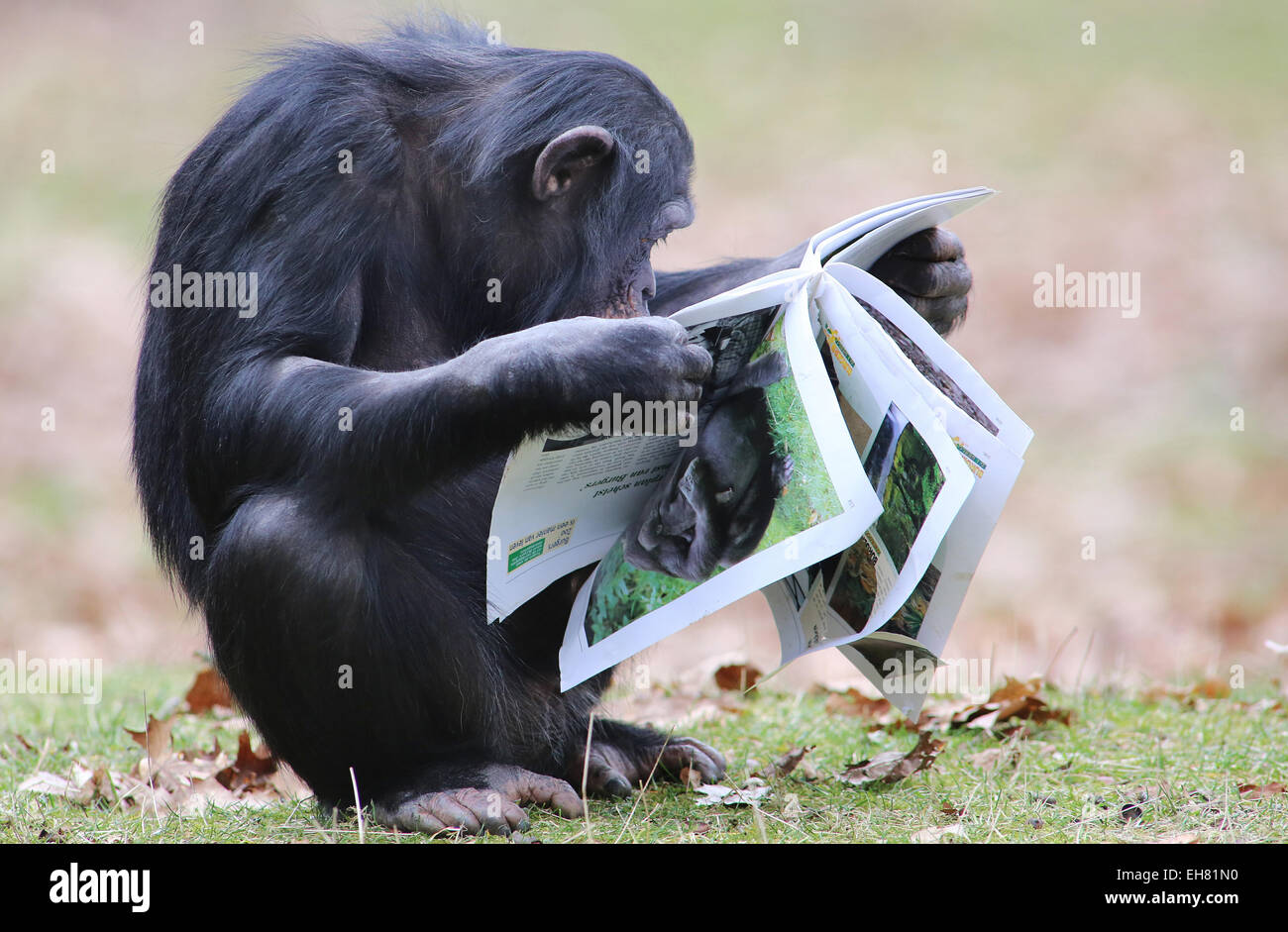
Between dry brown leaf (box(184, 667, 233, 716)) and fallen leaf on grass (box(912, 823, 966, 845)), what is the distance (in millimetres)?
2517

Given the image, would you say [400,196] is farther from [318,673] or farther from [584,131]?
[318,673]

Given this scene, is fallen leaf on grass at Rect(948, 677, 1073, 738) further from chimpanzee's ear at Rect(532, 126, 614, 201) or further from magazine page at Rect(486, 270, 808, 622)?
chimpanzee's ear at Rect(532, 126, 614, 201)

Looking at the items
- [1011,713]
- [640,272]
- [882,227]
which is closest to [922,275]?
[882,227]

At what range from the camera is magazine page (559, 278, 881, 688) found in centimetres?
263

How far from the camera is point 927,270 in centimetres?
335

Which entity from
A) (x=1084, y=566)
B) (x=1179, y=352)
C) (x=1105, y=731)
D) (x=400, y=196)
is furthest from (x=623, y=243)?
(x=1179, y=352)

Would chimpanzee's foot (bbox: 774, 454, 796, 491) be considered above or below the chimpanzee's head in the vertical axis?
below

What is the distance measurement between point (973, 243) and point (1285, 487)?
3601 mm

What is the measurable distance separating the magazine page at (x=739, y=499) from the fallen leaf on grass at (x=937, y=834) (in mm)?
598

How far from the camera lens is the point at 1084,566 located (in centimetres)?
793

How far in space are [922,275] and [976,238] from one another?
8.19 meters
